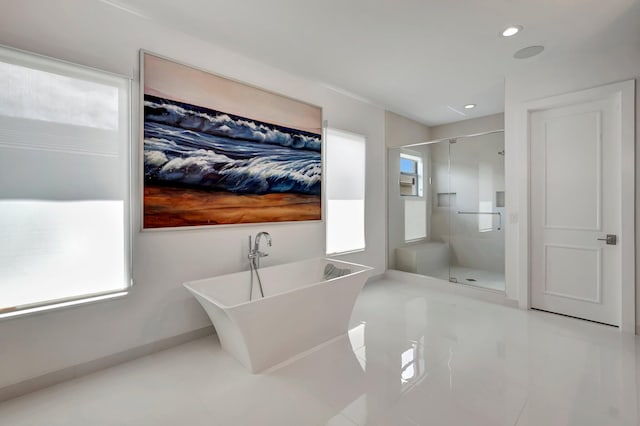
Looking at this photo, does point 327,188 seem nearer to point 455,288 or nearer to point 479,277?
point 455,288

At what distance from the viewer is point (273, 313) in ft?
6.70

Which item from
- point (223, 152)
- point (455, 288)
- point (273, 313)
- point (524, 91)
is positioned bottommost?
point (455, 288)

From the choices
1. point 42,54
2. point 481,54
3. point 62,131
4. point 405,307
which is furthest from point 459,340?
point 42,54

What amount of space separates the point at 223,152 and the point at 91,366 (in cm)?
195

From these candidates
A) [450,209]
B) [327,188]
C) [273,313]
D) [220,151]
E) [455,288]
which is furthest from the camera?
[450,209]

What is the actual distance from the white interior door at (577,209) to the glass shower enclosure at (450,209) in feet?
1.77

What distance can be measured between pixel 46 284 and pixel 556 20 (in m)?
4.29

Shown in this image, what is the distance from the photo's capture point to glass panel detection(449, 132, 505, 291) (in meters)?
3.87

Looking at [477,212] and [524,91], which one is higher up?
[524,91]

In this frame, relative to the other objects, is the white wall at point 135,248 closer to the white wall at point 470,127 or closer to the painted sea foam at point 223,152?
the painted sea foam at point 223,152

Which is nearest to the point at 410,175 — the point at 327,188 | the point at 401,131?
the point at 401,131

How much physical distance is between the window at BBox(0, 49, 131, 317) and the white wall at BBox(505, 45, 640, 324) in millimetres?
3901

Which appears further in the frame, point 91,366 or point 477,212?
point 477,212

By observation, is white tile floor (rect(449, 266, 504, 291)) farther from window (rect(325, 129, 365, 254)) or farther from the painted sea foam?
the painted sea foam
